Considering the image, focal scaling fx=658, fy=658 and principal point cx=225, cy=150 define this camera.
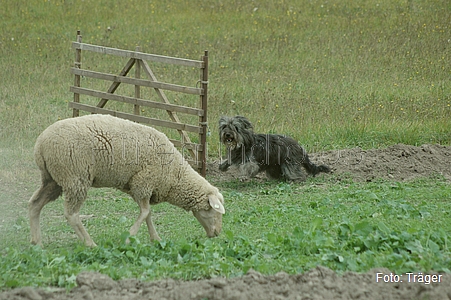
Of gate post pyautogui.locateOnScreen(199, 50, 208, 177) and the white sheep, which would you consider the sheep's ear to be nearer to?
the white sheep

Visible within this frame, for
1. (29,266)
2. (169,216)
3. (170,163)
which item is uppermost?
(170,163)

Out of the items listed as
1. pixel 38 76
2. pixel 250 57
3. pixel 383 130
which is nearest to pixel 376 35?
pixel 250 57

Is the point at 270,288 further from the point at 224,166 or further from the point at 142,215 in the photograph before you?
the point at 224,166

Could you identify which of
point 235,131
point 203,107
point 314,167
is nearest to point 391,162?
point 314,167

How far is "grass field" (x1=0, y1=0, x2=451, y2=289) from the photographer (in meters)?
Answer: 7.04

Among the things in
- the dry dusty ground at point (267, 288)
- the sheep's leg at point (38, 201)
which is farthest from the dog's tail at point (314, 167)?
the dry dusty ground at point (267, 288)

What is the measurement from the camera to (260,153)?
12789mm

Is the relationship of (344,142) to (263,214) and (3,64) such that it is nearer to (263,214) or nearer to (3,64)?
(263,214)

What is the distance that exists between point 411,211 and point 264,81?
438 inches

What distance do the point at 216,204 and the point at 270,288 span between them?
111 inches

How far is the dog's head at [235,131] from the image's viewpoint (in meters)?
12.6

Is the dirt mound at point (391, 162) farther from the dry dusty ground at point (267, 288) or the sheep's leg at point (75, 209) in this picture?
the dry dusty ground at point (267, 288)

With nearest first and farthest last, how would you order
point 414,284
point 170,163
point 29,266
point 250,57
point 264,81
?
1. point 414,284
2. point 29,266
3. point 170,163
4. point 264,81
5. point 250,57

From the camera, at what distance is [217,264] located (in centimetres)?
664
